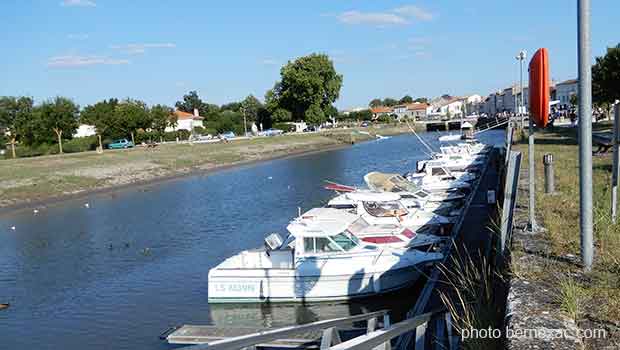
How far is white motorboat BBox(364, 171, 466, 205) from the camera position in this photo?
24875 mm

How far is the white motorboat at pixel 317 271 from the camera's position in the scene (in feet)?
52.1

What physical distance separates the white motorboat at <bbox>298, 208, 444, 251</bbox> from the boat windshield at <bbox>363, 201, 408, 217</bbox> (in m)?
2.37

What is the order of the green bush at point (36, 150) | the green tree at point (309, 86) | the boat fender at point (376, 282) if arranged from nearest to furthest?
the boat fender at point (376, 282), the green bush at point (36, 150), the green tree at point (309, 86)

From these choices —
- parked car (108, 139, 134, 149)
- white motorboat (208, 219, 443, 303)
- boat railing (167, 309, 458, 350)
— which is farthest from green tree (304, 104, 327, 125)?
boat railing (167, 309, 458, 350)

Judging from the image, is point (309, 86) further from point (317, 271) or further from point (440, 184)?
point (317, 271)

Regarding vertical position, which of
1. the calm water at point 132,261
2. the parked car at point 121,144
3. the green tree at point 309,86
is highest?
the green tree at point 309,86

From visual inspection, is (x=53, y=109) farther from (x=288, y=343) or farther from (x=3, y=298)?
(x=288, y=343)

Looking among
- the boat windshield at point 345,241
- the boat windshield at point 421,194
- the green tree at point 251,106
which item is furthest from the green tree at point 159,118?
the boat windshield at point 345,241

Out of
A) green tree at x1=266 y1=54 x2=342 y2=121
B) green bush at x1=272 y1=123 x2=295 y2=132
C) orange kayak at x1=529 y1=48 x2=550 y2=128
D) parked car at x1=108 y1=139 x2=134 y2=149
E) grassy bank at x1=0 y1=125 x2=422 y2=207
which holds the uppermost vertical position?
green tree at x1=266 y1=54 x2=342 y2=121

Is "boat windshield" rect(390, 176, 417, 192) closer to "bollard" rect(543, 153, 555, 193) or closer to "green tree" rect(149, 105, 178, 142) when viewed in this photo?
"bollard" rect(543, 153, 555, 193)

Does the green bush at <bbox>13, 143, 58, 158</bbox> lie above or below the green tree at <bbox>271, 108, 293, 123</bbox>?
below

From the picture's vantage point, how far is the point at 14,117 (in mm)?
80188

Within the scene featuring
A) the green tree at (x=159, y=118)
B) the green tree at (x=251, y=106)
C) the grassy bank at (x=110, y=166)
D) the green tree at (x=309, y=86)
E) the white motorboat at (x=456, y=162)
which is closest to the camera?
the white motorboat at (x=456, y=162)

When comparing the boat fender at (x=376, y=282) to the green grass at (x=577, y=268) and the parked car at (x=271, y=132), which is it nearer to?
the green grass at (x=577, y=268)
